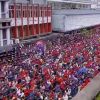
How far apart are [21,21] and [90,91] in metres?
16.1

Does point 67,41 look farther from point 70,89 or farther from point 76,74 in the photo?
point 70,89

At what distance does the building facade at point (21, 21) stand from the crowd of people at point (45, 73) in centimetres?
186

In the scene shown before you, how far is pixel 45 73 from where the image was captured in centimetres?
1833

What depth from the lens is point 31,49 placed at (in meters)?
26.4

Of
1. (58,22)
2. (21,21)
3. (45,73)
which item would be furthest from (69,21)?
(45,73)

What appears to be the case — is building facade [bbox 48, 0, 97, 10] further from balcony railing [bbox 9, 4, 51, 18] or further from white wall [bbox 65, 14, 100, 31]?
balcony railing [bbox 9, 4, 51, 18]

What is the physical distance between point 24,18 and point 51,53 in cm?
806

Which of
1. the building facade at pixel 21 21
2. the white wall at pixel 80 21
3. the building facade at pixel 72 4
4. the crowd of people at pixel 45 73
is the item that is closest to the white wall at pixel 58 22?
the white wall at pixel 80 21

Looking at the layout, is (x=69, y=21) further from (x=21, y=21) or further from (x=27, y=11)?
(x=21, y=21)

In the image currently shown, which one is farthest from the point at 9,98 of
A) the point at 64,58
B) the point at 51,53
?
the point at 51,53

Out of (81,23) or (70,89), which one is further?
(81,23)

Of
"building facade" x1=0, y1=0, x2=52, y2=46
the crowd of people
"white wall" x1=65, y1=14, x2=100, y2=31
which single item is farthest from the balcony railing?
the crowd of people

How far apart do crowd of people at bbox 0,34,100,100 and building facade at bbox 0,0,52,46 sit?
6.11 ft

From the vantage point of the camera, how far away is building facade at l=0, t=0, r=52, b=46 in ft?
91.2
